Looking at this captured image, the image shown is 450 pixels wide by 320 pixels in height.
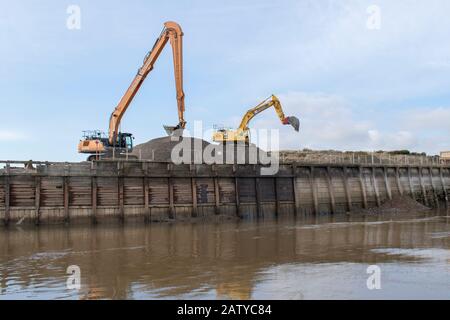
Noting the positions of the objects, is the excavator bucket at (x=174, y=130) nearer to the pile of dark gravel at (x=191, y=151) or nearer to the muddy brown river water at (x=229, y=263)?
the pile of dark gravel at (x=191, y=151)

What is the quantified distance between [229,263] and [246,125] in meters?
33.9

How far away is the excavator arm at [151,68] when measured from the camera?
4088 cm

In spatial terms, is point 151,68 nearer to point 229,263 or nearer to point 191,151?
point 191,151

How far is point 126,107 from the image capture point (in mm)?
42438

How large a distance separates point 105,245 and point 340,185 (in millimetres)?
28121

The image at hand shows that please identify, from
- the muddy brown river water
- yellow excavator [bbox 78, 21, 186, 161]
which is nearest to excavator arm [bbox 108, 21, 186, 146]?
yellow excavator [bbox 78, 21, 186, 161]

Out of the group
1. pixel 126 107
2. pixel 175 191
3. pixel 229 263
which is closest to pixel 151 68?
pixel 126 107

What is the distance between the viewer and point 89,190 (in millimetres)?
34688

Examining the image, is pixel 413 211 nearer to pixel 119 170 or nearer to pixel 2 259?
pixel 119 170

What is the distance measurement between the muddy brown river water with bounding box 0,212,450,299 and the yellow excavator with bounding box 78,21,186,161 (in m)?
11.6

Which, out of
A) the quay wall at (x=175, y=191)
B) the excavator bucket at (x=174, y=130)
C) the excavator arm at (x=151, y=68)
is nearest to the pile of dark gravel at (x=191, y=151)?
the excavator bucket at (x=174, y=130)
